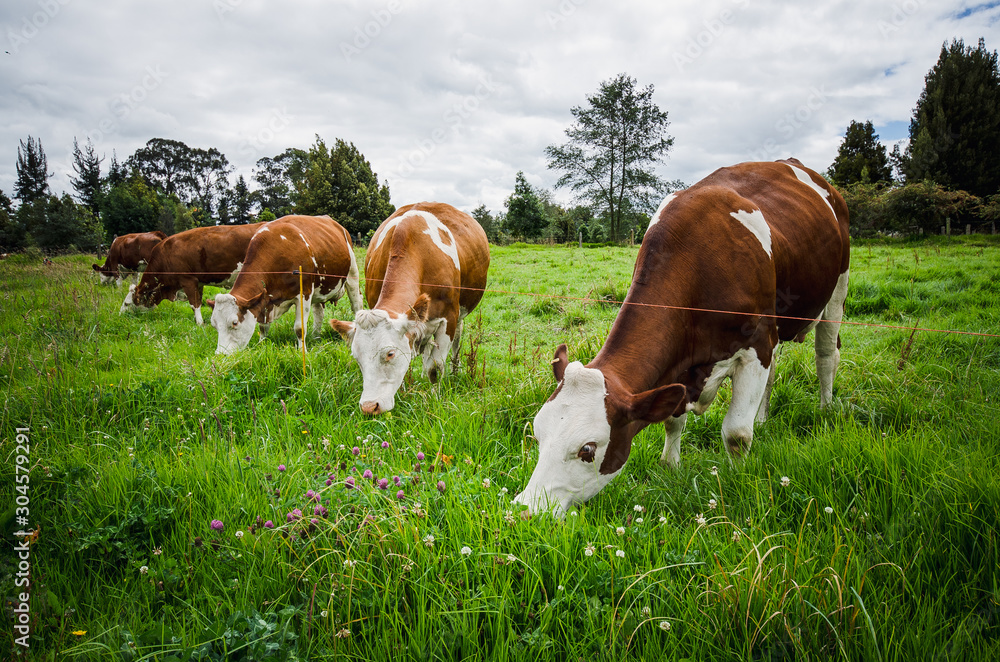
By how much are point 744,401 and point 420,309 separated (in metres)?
2.92

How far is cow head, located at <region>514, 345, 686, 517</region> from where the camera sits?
2.25m

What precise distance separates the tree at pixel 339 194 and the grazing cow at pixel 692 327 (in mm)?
35649

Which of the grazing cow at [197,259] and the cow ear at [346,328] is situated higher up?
the grazing cow at [197,259]

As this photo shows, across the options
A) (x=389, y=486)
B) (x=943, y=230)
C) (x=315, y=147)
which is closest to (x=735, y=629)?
(x=389, y=486)

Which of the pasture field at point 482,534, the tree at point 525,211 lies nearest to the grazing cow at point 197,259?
the pasture field at point 482,534

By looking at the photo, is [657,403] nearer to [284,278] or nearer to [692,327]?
[692,327]

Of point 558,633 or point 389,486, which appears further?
point 389,486

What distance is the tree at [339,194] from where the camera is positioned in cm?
3594

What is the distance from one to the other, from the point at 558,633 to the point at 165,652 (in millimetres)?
1275

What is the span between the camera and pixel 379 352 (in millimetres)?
4195

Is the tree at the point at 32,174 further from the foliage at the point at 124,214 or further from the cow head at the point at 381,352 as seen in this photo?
the cow head at the point at 381,352

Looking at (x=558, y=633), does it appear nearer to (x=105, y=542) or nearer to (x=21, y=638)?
(x=21, y=638)

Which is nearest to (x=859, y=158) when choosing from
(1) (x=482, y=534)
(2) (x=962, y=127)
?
(2) (x=962, y=127)

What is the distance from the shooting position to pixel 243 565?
76.4 inches
